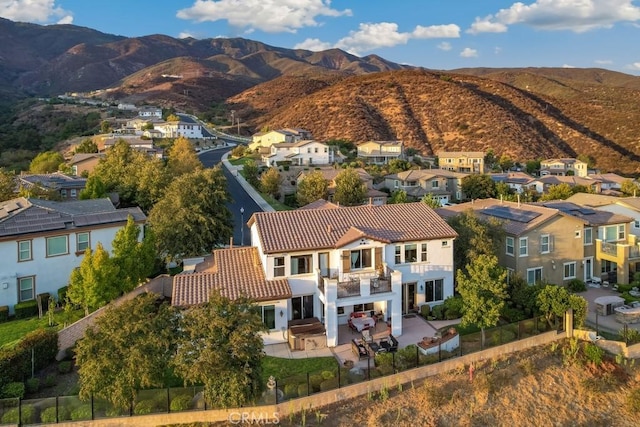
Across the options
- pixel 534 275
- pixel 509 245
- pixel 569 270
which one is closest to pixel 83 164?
pixel 509 245

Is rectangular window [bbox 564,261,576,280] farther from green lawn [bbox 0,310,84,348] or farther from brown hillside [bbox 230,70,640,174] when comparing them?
brown hillside [bbox 230,70,640,174]

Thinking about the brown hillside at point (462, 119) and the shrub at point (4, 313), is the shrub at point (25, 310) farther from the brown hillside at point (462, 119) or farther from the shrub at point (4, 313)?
the brown hillside at point (462, 119)

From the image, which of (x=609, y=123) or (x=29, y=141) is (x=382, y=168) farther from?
(x=609, y=123)

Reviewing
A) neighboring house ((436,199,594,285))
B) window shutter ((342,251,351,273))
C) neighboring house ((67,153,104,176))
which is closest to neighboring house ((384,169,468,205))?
neighboring house ((436,199,594,285))

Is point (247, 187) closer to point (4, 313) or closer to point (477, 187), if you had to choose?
point (477, 187)

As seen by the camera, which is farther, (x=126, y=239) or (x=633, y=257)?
(x=633, y=257)

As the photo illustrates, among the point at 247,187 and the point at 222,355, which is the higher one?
the point at 247,187

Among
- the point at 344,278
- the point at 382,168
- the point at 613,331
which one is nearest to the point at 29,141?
the point at 382,168
